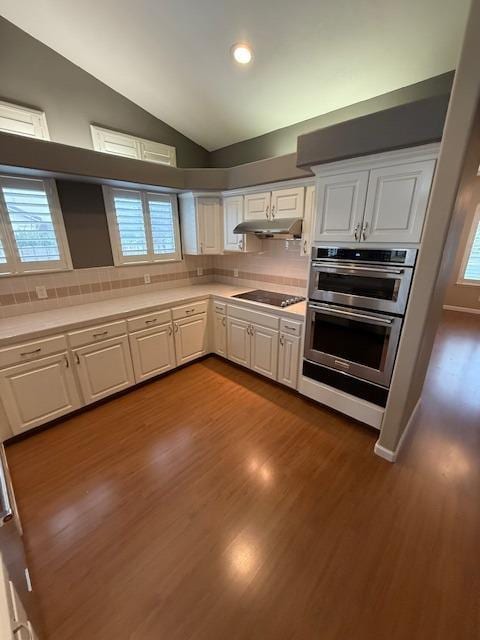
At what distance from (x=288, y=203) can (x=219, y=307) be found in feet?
4.72

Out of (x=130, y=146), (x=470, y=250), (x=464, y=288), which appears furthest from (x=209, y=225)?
(x=464, y=288)

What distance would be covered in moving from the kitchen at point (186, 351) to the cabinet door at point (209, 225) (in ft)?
0.09

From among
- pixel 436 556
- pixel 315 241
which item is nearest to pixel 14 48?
pixel 315 241

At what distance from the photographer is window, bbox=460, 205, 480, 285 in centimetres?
497

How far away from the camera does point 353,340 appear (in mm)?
2172

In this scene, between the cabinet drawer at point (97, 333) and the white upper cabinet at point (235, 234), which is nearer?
the cabinet drawer at point (97, 333)

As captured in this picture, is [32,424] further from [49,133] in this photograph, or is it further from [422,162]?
[422,162]

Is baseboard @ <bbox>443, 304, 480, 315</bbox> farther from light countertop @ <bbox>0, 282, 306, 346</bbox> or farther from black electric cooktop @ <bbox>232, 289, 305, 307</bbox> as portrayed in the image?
light countertop @ <bbox>0, 282, 306, 346</bbox>

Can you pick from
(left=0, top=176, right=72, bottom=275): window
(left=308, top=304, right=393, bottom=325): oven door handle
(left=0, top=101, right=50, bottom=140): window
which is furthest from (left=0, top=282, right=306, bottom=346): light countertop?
(left=0, top=101, right=50, bottom=140): window

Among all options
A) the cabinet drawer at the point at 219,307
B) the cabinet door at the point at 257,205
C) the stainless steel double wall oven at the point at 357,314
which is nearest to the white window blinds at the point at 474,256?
the cabinet door at the point at 257,205

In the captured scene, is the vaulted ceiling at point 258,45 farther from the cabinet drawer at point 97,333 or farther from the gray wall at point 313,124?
the cabinet drawer at point 97,333

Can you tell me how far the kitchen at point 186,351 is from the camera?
140cm

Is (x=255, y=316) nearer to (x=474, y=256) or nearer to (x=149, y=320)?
(x=149, y=320)

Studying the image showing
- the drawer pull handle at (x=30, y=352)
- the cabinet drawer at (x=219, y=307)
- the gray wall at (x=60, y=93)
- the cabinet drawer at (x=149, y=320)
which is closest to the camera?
the drawer pull handle at (x=30, y=352)
